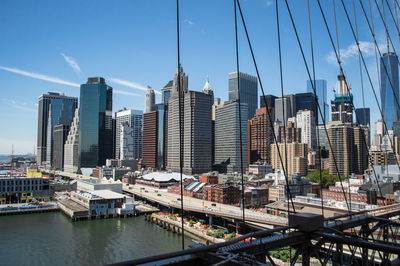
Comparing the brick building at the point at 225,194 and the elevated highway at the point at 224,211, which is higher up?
the brick building at the point at 225,194

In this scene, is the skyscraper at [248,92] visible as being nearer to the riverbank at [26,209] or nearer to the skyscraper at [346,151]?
the skyscraper at [346,151]

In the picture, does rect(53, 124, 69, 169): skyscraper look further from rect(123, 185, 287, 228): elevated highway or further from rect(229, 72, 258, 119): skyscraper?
rect(123, 185, 287, 228): elevated highway

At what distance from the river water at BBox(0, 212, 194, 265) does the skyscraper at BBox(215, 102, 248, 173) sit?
1754 inches

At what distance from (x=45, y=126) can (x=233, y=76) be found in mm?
95242

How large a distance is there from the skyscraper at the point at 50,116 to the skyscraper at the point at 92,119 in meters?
48.5

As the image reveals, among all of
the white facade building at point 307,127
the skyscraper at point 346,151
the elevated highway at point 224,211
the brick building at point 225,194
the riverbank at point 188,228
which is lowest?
the riverbank at point 188,228

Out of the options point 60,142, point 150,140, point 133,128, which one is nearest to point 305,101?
point 133,128

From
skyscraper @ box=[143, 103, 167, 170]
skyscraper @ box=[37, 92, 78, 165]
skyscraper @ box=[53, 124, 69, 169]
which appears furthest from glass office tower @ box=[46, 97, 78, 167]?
skyscraper @ box=[143, 103, 167, 170]

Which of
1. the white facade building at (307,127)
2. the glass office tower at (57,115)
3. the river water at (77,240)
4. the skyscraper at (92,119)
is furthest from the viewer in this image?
the glass office tower at (57,115)

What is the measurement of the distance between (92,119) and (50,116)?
57.4 meters

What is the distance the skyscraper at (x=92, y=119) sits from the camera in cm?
9488

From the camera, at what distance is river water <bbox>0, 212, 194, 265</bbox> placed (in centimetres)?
1925

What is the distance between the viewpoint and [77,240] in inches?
948

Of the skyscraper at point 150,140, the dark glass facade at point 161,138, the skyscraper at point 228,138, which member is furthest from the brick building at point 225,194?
the dark glass facade at point 161,138
